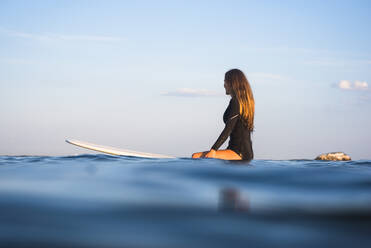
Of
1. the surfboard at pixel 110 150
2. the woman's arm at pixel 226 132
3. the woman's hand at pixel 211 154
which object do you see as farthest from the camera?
the surfboard at pixel 110 150

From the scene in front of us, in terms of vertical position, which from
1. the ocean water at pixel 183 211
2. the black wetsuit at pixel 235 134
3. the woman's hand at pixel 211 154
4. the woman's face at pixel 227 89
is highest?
the woman's face at pixel 227 89

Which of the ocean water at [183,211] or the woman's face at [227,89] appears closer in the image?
the ocean water at [183,211]

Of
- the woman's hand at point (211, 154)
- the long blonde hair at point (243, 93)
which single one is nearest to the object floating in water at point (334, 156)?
the long blonde hair at point (243, 93)

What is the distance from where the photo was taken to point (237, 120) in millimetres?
7562

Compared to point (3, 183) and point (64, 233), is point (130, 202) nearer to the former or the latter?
point (64, 233)

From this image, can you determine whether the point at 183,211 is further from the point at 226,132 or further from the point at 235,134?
the point at 235,134

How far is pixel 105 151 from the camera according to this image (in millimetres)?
9914

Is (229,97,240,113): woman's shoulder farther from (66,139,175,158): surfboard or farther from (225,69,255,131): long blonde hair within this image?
(66,139,175,158): surfboard

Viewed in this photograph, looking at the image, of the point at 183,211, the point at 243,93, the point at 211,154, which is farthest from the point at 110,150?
the point at 183,211

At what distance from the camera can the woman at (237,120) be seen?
7.45 meters

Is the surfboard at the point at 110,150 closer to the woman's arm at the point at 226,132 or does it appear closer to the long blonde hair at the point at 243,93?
the woman's arm at the point at 226,132

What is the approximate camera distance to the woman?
745 cm

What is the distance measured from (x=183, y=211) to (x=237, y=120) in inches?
197

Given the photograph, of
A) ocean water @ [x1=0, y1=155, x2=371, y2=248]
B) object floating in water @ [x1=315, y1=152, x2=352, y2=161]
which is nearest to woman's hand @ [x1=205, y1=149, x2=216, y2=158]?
ocean water @ [x1=0, y1=155, x2=371, y2=248]
